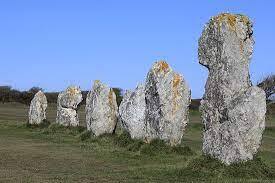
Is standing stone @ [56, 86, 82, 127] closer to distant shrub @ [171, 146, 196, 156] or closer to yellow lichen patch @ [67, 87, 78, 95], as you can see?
yellow lichen patch @ [67, 87, 78, 95]

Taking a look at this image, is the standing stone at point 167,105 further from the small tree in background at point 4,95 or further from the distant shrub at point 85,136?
the small tree in background at point 4,95

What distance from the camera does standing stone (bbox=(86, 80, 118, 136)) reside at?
1383 inches

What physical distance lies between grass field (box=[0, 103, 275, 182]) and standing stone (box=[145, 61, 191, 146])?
0.82m

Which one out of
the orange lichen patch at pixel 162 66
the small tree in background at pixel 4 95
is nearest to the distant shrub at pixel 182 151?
the orange lichen patch at pixel 162 66

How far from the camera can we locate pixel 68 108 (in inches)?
1768

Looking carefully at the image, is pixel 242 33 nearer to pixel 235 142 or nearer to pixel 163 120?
pixel 235 142

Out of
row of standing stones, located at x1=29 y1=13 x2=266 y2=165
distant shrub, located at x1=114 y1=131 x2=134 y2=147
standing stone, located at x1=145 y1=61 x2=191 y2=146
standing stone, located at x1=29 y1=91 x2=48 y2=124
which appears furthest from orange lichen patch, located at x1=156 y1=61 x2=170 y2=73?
standing stone, located at x1=29 y1=91 x2=48 y2=124

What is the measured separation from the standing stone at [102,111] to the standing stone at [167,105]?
6984 millimetres

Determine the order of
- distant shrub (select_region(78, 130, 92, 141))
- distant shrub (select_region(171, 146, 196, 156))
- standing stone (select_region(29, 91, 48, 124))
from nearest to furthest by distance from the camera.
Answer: distant shrub (select_region(171, 146, 196, 156)) < distant shrub (select_region(78, 130, 92, 141)) < standing stone (select_region(29, 91, 48, 124))

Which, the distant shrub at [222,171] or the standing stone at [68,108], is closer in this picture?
the distant shrub at [222,171]

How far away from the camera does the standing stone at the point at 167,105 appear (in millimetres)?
27250

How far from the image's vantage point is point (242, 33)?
1939cm

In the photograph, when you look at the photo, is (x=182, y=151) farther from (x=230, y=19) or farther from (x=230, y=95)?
(x=230, y=19)

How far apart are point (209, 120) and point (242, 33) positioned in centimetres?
311
